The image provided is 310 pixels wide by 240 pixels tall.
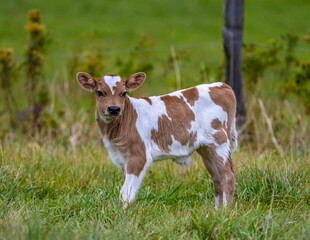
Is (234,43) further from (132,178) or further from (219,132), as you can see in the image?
(132,178)

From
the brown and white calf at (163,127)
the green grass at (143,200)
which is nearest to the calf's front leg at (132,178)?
the brown and white calf at (163,127)

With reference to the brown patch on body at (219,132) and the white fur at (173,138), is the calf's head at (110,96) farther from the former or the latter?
the brown patch on body at (219,132)

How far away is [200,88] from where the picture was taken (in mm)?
7605

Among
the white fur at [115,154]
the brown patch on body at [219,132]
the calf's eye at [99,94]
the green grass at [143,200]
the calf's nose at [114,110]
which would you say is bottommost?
the green grass at [143,200]

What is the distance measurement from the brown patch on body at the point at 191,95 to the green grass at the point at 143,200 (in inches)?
34.0

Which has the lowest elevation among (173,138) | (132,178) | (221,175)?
(221,175)

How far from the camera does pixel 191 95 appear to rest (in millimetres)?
7531

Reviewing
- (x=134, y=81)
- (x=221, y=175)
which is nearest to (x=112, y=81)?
(x=134, y=81)

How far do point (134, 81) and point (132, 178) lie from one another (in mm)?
916

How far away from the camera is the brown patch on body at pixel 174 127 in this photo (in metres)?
7.34

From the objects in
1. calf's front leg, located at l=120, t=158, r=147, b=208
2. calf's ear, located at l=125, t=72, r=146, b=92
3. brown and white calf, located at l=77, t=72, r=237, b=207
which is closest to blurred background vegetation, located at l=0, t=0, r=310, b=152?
brown and white calf, located at l=77, t=72, r=237, b=207

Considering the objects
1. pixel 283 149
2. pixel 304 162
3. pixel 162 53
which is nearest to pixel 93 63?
pixel 283 149

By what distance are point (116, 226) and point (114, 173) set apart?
201 centimetres

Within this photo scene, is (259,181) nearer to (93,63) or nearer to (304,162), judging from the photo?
(304,162)
